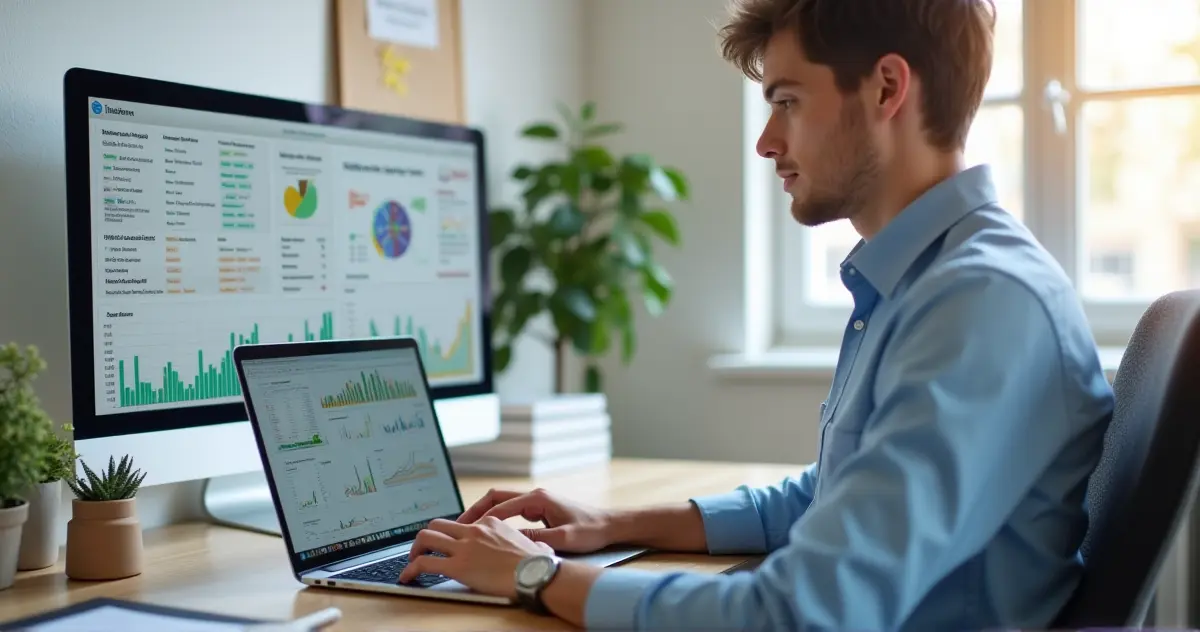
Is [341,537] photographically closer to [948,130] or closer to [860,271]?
[860,271]

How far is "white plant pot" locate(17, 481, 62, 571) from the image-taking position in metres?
1.33

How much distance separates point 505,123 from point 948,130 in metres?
1.34

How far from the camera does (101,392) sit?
4.40ft

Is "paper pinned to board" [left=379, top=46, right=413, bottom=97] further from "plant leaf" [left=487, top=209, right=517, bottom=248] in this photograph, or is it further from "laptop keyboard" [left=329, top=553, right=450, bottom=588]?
"laptop keyboard" [left=329, top=553, right=450, bottom=588]

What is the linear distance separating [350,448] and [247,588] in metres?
0.20

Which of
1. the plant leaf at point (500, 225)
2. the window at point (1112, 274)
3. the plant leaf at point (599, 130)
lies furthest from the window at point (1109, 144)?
the plant leaf at point (500, 225)

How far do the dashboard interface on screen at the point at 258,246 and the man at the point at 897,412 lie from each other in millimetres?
405

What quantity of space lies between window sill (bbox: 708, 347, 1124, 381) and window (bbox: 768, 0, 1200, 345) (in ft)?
0.58

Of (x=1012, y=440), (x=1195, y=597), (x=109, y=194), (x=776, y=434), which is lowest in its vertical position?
(x=1195, y=597)

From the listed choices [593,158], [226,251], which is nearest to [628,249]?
[593,158]

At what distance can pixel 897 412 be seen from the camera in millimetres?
980

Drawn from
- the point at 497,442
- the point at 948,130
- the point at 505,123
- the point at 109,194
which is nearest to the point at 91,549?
the point at 109,194

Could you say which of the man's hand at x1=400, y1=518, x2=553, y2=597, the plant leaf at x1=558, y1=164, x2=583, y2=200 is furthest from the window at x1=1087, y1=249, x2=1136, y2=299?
the man's hand at x1=400, y1=518, x2=553, y2=597

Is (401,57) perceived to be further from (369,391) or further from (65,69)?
(369,391)
